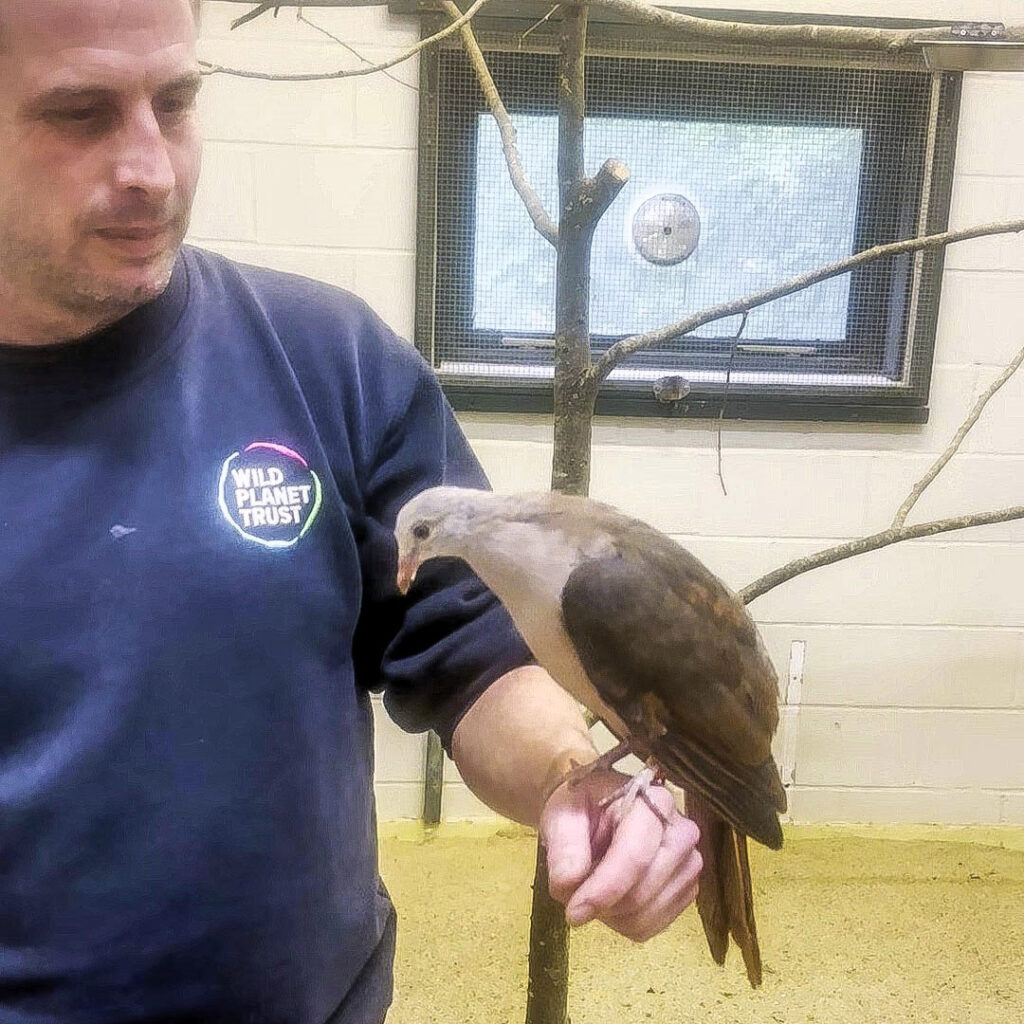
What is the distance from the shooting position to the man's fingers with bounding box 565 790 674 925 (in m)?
0.47

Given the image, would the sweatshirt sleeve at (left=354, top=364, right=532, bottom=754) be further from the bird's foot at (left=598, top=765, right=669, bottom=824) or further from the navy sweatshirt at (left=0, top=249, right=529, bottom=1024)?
the bird's foot at (left=598, top=765, right=669, bottom=824)

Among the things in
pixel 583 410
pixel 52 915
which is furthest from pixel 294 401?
pixel 52 915

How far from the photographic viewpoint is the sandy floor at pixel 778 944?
4.05ft

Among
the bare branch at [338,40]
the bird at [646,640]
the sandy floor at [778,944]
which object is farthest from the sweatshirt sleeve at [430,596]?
the sandy floor at [778,944]

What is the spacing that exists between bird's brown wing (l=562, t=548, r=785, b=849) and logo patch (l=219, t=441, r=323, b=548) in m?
0.20

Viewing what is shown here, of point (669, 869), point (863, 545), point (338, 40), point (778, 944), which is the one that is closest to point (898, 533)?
point (863, 545)

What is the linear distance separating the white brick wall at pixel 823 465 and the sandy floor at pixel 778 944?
60mm

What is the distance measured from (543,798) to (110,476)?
32cm

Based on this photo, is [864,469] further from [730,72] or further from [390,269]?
[390,269]

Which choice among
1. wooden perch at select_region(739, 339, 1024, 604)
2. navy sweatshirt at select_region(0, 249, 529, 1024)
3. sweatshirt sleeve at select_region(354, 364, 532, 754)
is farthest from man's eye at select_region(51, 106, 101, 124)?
wooden perch at select_region(739, 339, 1024, 604)

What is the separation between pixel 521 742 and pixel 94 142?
0.42 m

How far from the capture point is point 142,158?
0.54 metres

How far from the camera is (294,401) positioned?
66 cm

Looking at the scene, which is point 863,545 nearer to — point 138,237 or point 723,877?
point 723,877
